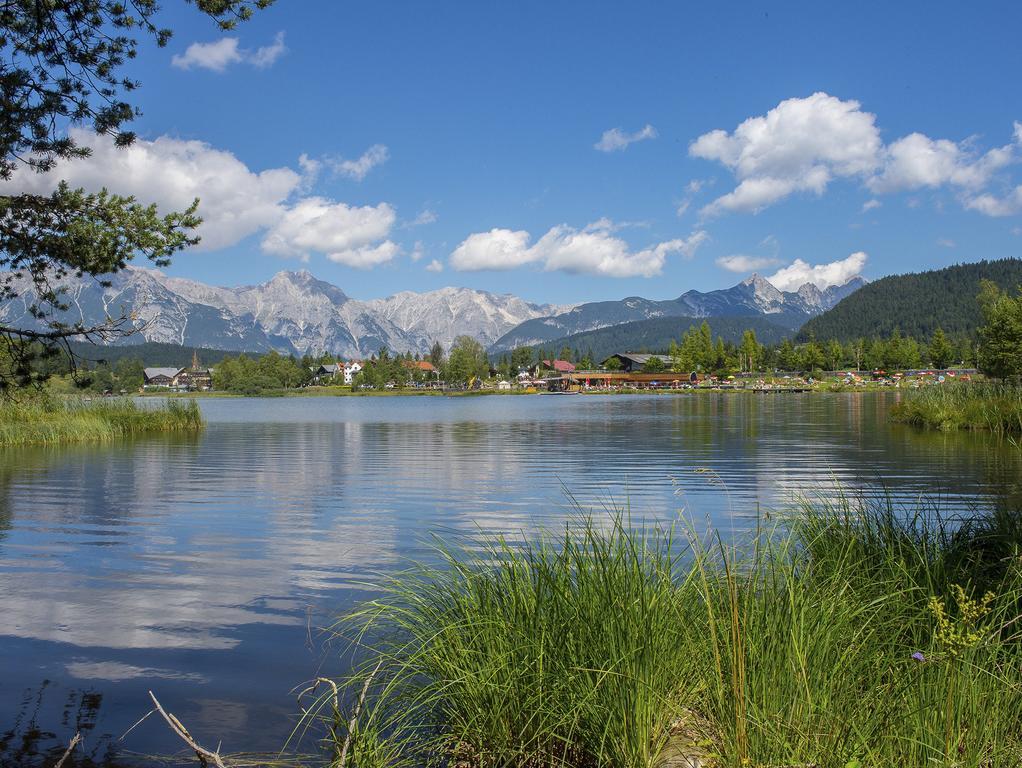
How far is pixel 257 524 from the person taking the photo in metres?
15.7

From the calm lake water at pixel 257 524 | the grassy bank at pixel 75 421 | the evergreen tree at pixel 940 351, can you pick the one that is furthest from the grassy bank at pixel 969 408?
the evergreen tree at pixel 940 351

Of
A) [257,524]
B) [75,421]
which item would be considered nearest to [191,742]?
[257,524]

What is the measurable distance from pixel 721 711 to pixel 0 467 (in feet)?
97.2

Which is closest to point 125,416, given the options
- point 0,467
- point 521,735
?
point 0,467

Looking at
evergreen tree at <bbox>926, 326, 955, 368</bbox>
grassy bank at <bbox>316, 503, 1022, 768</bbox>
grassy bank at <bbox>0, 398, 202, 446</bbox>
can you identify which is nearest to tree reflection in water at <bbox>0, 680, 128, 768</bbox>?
grassy bank at <bbox>316, 503, 1022, 768</bbox>

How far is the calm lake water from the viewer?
6.85m

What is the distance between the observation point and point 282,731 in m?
5.96

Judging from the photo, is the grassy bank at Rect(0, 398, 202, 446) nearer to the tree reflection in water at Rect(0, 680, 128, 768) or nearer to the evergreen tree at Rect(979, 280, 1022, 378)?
the tree reflection in water at Rect(0, 680, 128, 768)

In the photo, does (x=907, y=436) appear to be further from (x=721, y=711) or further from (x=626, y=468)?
(x=721, y=711)

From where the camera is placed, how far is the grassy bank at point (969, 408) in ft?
108

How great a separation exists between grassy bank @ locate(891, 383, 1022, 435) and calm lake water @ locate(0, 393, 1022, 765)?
2124 mm

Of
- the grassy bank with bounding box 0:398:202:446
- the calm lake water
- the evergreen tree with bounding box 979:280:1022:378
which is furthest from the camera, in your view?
the evergreen tree with bounding box 979:280:1022:378

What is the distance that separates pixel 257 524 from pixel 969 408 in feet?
114

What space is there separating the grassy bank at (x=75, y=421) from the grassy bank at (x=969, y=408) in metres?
42.5
